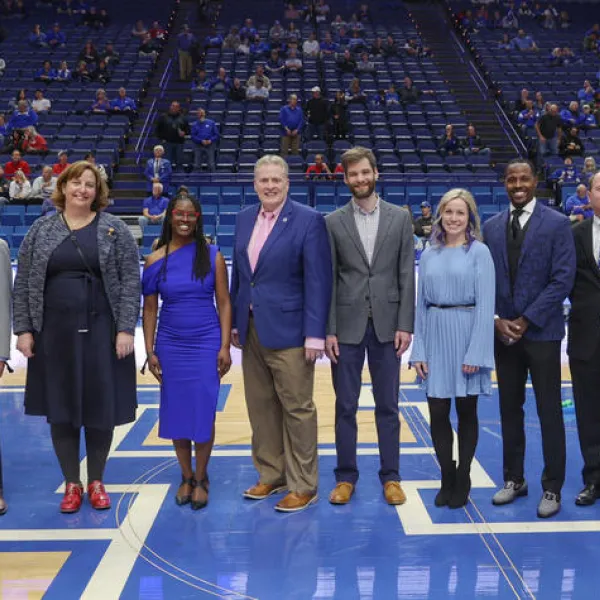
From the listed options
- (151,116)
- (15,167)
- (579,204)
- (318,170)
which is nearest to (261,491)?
(579,204)

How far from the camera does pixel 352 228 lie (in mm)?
3588

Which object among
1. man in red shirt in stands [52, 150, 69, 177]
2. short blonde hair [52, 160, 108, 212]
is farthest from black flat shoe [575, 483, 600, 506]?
man in red shirt in stands [52, 150, 69, 177]

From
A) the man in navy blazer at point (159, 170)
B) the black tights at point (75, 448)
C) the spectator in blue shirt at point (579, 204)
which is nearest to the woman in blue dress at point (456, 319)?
the black tights at point (75, 448)

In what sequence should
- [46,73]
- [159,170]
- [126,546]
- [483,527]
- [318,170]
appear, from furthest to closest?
1. [46,73]
2. [318,170]
3. [159,170]
4. [483,527]
5. [126,546]

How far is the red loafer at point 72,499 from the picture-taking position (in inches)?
139

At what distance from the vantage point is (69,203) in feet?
11.3

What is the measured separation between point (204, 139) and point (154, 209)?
2.20 meters

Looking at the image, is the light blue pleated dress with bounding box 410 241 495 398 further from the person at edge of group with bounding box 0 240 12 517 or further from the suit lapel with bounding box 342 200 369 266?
the person at edge of group with bounding box 0 240 12 517

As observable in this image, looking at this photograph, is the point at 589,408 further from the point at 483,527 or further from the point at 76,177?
the point at 76,177

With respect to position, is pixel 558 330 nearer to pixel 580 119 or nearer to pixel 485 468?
pixel 485 468

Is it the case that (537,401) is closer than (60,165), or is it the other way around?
(537,401)

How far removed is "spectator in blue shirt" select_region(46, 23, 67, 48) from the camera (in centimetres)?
1838

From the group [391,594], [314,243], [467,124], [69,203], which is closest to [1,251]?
[69,203]

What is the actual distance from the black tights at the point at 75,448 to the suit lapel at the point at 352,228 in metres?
1.45
